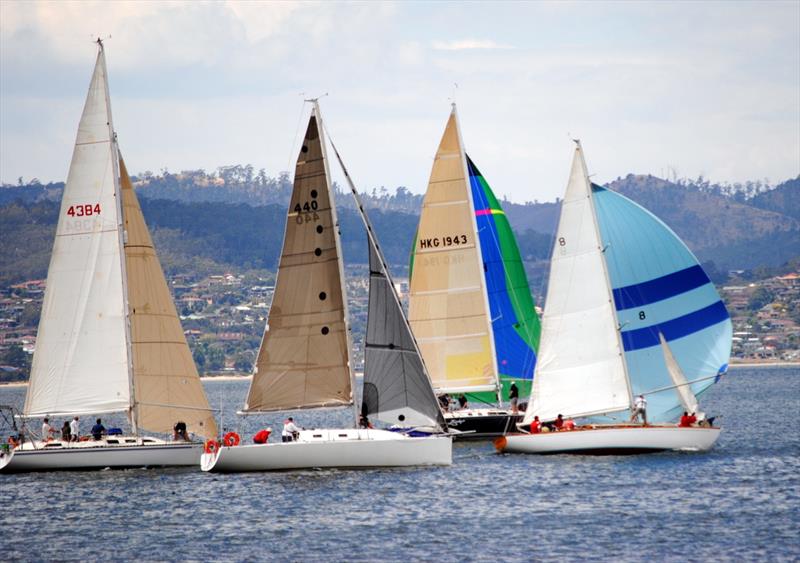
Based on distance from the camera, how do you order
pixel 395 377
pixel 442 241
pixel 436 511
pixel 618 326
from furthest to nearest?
pixel 442 241 → pixel 618 326 → pixel 395 377 → pixel 436 511

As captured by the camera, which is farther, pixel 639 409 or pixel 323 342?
pixel 639 409

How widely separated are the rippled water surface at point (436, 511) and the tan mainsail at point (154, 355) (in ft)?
5.93

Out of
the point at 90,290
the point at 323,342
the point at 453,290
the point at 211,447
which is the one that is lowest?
the point at 211,447

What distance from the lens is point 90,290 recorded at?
147ft

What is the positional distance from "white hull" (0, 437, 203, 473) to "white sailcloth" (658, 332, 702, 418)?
1509 centimetres

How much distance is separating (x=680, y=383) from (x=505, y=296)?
1120 cm

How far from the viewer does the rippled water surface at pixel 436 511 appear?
31438mm

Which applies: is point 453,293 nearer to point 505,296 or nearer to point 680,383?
point 505,296

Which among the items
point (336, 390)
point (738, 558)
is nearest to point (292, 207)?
point (336, 390)

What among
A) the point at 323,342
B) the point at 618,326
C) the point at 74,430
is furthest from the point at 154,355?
the point at 618,326

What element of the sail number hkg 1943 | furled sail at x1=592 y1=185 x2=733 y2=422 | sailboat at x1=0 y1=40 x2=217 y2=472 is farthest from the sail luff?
the sail number hkg 1943

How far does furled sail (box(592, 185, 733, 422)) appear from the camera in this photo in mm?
46875

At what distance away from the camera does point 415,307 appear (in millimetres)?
54656

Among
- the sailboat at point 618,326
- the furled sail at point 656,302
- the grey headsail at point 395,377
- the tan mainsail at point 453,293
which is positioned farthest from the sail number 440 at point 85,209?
the furled sail at point 656,302
